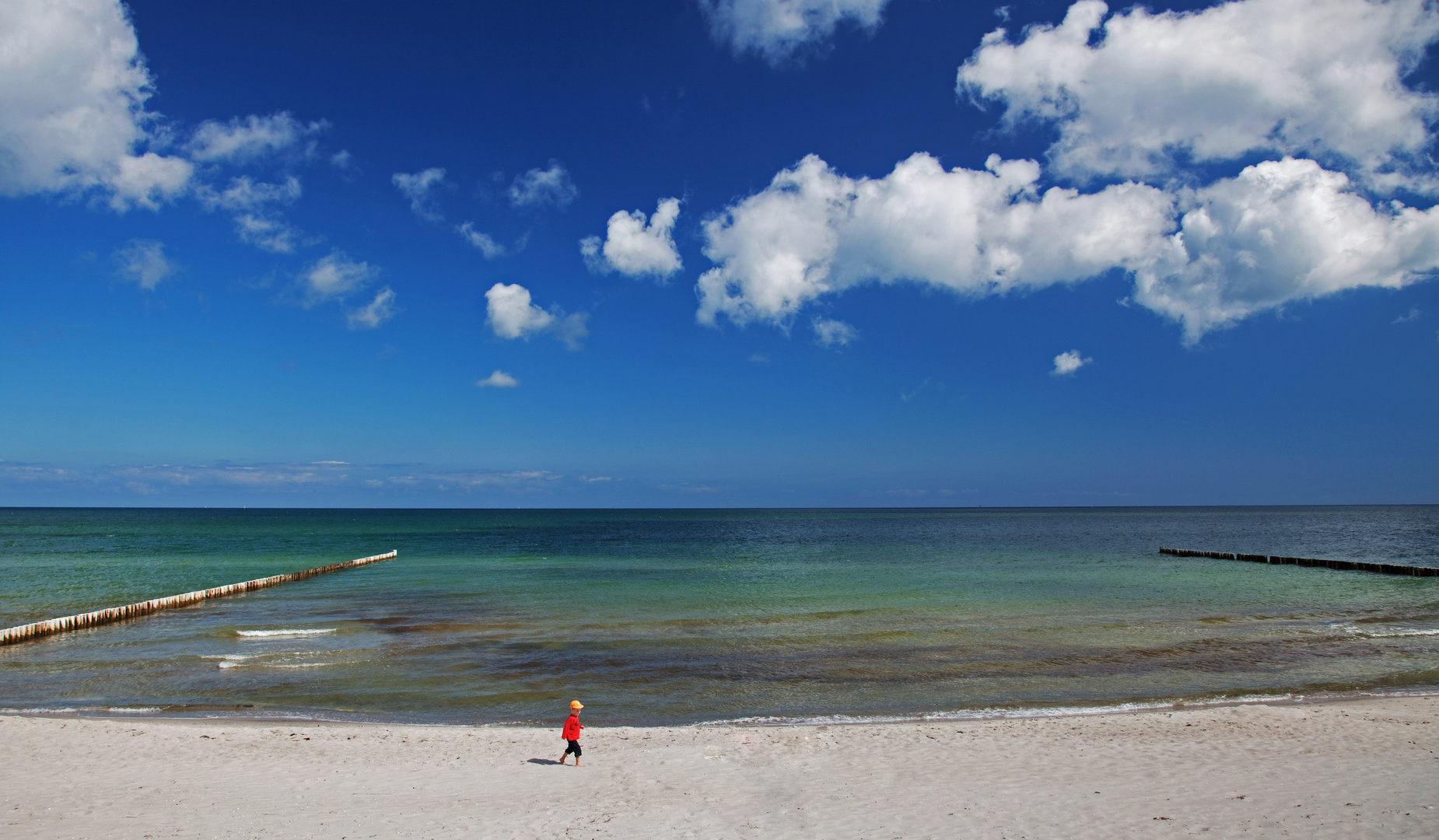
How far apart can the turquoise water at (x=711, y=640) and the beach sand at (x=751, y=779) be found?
1.92 meters

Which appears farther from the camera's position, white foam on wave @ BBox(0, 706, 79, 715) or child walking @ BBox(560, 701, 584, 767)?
white foam on wave @ BBox(0, 706, 79, 715)

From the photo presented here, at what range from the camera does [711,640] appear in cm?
2295

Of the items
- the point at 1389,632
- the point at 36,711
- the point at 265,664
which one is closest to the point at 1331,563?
the point at 1389,632

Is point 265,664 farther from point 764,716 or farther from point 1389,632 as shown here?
point 1389,632

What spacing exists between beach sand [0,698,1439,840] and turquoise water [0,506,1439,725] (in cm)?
192

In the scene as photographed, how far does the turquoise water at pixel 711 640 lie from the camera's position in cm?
1652

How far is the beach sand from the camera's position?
30.5 feet

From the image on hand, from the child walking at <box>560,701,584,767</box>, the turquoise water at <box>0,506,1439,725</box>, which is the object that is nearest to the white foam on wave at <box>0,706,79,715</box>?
the turquoise water at <box>0,506,1439,725</box>

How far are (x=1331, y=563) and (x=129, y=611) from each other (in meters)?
63.8

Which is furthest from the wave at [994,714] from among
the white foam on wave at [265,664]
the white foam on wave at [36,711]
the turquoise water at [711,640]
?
the white foam on wave at [36,711]

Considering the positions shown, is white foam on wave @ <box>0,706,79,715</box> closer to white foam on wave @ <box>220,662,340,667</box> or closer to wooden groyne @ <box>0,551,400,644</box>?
white foam on wave @ <box>220,662,340,667</box>

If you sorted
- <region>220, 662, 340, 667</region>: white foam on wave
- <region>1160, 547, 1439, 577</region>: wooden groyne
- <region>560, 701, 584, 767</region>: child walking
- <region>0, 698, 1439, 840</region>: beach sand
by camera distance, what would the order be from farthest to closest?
<region>1160, 547, 1439, 577</region>: wooden groyne → <region>220, 662, 340, 667</region>: white foam on wave → <region>560, 701, 584, 767</region>: child walking → <region>0, 698, 1439, 840</region>: beach sand

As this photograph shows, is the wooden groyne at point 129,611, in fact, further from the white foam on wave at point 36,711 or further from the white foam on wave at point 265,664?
the white foam on wave at point 36,711

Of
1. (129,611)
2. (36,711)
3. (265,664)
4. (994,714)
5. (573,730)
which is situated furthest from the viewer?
(129,611)
